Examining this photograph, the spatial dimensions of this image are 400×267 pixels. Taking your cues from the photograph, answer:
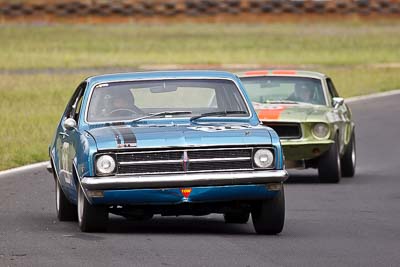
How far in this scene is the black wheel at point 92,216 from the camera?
11062 mm

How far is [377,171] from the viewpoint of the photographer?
1888 centimetres

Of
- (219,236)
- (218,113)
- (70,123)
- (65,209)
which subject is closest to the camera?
(219,236)

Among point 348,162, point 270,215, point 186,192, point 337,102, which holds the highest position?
point 337,102

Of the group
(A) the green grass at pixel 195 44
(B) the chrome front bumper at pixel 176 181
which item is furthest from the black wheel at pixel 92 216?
(A) the green grass at pixel 195 44

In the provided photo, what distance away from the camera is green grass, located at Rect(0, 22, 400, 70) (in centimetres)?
4509

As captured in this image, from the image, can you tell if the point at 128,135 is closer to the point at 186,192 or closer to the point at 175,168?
the point at 175,168

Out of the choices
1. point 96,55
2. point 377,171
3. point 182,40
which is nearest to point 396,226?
point 377,171

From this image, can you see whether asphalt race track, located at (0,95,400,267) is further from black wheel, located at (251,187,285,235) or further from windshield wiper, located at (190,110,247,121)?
windshield wiper, located at (190,110,247,121)

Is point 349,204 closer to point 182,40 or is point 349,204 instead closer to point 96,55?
point 96,55

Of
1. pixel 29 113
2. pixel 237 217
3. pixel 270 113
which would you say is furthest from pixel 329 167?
pixel 29 113

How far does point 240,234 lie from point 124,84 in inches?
67.8

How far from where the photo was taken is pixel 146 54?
48094 mm

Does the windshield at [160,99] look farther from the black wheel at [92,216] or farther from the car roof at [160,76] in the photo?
the black wheel at [92,216]

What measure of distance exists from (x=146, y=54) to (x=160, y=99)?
3583 cm
